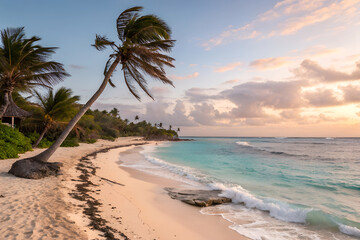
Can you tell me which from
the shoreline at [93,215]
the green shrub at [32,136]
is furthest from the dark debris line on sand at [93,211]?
the green shrub at [32,136]

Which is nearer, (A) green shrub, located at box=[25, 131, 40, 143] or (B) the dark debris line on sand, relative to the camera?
(B) the dark debris line on sand

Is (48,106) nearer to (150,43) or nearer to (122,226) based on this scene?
(150,43)

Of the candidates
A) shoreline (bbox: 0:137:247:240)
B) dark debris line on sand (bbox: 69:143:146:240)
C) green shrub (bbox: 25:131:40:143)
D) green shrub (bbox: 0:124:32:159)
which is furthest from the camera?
green shrub (bbox: 25:131:40:143)

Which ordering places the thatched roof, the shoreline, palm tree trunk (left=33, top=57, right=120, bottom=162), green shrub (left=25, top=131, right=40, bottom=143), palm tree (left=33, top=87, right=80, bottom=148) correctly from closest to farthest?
the shoreline → palm tree trunk (left=33, top=57, right=120, bottom=162) → the thatched roof → palm tree (left=33, top=87, right=80, bottom=148) → green shrub (left=25, top=131, right=40, bottom=143)

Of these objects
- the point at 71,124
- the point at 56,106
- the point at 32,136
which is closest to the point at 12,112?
the point at 56,106

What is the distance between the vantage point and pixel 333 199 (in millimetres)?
8367

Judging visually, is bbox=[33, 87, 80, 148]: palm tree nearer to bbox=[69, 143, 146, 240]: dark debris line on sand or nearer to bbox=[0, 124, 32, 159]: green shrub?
bbox=[0, 124, 32, 159]: green shrub

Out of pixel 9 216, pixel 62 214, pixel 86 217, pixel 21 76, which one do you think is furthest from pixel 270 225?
pixel 21 76

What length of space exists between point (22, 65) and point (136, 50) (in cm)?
906

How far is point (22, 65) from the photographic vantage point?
1253cm

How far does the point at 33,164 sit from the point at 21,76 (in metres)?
8.14

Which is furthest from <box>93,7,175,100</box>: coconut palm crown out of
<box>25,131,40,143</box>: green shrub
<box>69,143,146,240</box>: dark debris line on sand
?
<box>25,131,40,143</box>: green shrub

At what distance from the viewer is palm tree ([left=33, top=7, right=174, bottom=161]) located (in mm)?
8523

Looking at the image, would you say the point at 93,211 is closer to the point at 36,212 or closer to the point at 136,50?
the point at 36,212
